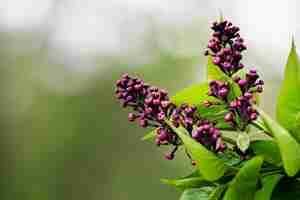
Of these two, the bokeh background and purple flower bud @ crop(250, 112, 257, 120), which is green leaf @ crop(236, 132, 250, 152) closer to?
purple flower bud @ crop(250, 112, 257, 120)

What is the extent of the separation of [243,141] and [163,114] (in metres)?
0.07

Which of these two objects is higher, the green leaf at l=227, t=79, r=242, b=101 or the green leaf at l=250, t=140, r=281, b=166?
the green leaf at l=227, t=79, r=242, b=101

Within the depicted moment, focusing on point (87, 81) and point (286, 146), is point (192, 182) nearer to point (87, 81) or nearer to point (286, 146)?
point (286, 146)

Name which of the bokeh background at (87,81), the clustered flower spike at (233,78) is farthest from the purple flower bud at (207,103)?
the bokeh background at (87,81)

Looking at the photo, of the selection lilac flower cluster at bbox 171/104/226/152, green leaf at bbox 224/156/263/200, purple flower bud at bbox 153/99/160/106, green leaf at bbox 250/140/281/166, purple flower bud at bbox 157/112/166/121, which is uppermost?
purple flower bud at bbox 153/99/160/106

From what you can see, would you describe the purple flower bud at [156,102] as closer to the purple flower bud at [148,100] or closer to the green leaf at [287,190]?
the purple flower bud at [148,100]

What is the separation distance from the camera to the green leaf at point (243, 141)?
1.47ft

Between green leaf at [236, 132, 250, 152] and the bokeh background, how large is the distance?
149 centimetres

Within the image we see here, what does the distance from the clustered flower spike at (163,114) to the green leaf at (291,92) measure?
62 mm

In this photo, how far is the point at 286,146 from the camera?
1.43ft

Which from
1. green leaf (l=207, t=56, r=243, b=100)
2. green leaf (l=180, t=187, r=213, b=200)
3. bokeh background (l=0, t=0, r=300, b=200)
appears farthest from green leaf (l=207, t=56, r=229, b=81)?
bokeh background (l=0, t=0, r=300, b=200)

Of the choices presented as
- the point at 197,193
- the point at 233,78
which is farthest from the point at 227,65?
the point at 197,193

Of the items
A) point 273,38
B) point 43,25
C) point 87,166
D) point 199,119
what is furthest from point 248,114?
point 43,25

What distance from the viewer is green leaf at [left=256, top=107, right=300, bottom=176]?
0.43 m
